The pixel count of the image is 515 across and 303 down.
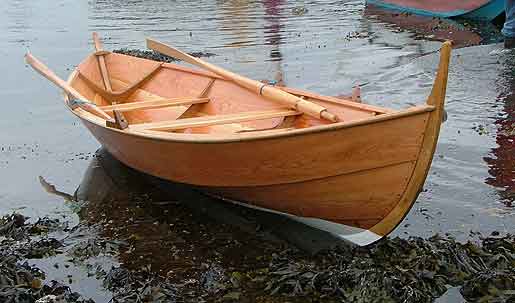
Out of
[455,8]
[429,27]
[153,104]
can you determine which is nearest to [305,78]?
[153,104]

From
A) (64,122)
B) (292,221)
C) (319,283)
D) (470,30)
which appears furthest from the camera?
(470,30)

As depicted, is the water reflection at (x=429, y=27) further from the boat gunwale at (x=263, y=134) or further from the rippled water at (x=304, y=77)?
the boat gunwale at (x=263, y=134)

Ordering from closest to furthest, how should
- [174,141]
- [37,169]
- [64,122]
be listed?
[174,141] < [37,169] < [64,122]

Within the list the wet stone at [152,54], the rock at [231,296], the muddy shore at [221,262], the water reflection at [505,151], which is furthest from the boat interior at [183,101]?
the wet stone at [152,54]

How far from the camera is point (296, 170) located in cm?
498

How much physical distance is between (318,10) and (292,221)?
18.4 meters

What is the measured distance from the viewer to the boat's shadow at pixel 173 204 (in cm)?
566

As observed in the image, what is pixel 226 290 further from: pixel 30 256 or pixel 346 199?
pixel 30 256

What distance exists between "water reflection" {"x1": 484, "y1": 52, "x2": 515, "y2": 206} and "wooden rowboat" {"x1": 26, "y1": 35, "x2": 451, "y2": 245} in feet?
5.94

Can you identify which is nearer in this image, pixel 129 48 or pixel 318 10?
pixel 129 48

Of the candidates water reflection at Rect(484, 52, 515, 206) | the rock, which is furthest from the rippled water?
the rock

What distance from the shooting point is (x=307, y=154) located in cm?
485

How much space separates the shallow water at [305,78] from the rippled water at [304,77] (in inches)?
0.9

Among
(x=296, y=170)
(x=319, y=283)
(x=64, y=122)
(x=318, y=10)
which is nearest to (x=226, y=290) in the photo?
(x=319, y=283)
